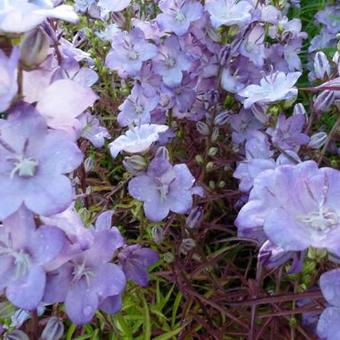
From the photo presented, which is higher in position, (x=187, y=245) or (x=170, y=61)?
(x=170, y=61)

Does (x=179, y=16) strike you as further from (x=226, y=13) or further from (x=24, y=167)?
(x=24, y=167)

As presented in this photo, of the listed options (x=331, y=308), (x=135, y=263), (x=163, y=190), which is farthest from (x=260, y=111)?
(x=331, y=308)

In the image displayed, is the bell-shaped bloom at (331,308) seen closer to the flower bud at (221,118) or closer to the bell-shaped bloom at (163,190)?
the bell-shaped bloom at (163,190)

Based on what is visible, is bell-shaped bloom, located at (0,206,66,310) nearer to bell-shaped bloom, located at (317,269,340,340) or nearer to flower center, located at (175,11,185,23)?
bell-shaped bloom, located at (317,269,340,340)

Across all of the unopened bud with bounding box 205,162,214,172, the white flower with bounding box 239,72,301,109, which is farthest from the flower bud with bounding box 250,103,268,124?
the unopened bud with bounding box 205,162,214,172

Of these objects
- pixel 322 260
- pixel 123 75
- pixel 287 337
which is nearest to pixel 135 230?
pixel 123 75

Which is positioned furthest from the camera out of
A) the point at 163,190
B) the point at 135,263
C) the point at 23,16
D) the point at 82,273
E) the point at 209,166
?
the point at 209,166
